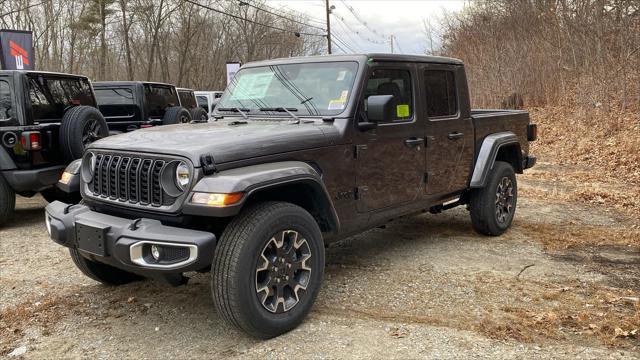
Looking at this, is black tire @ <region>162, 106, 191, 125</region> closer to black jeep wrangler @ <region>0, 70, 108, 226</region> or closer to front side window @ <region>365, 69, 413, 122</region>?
black jeep wrangler @ <region>0, 70, 108, 226</region>

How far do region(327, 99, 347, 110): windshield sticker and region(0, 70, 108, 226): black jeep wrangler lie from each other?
12.3 feet

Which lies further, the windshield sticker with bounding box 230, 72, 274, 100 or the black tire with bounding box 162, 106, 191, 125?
the black tire with bounding box 162, 106, 191, 125

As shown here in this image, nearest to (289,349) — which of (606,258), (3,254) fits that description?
(606,258)

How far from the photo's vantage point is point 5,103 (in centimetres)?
645

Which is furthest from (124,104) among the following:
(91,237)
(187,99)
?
(91,237)

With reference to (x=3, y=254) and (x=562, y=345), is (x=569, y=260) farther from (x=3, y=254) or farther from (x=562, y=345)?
(x=3, y=254)

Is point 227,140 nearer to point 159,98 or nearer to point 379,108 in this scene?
point 379,108

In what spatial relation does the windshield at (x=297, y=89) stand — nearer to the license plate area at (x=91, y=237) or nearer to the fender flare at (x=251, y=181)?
the fender flare at (x=251, y=181)

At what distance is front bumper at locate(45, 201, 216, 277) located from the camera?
10.2ft

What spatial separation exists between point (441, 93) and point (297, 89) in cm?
161

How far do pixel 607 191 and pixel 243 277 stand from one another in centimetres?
730

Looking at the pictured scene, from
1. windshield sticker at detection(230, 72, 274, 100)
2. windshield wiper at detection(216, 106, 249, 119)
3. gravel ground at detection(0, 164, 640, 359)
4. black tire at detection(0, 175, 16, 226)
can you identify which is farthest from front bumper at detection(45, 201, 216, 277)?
black tire at detection(0, 175, 16, 226)

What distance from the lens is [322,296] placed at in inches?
167

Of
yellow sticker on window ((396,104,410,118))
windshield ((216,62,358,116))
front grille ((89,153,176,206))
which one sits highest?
windshield ((216,62,358,116))
